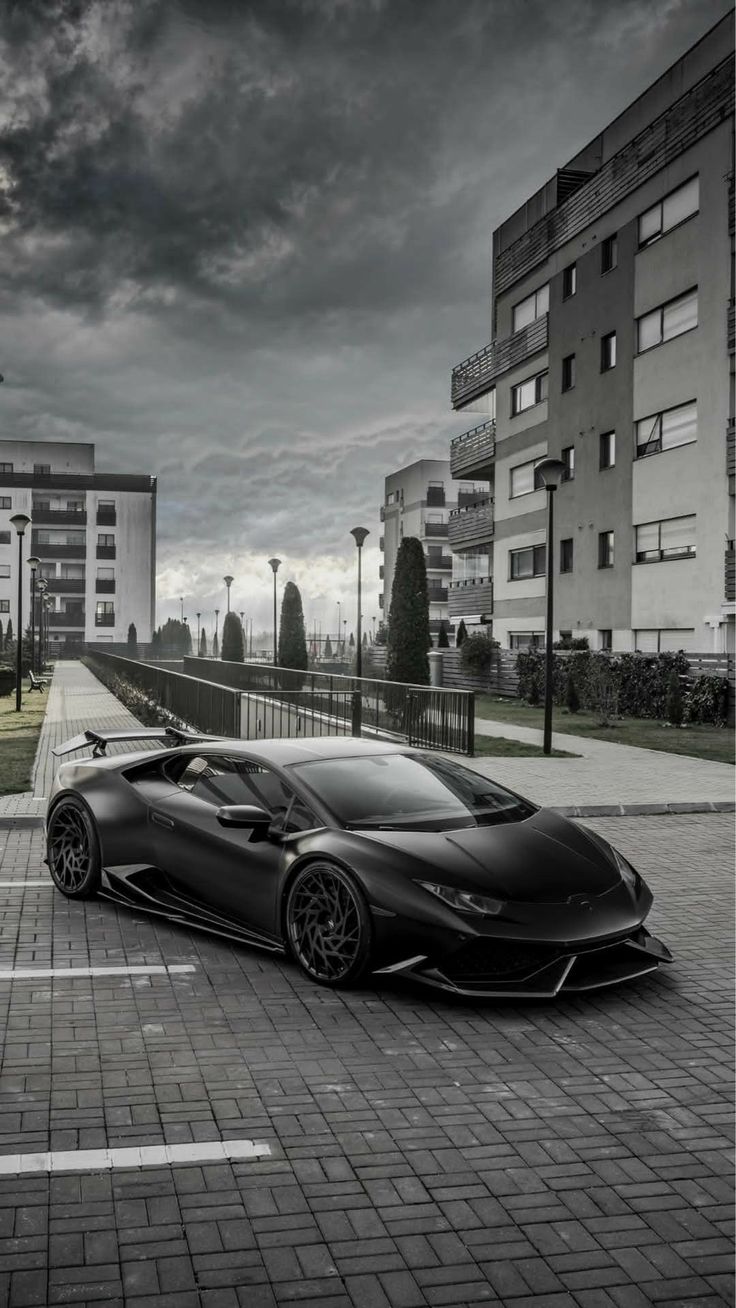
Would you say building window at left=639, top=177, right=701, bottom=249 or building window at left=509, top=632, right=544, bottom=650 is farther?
building window at left=509, top=632, right=544, bottom=650

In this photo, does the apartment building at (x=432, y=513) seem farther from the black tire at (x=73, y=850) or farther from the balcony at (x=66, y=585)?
the black tire at (x=73, y=850)

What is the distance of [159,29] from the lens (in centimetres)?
960

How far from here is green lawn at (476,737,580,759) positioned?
56.9 ft

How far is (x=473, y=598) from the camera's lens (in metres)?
44.9

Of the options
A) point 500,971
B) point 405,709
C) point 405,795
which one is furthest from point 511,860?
point 405,709

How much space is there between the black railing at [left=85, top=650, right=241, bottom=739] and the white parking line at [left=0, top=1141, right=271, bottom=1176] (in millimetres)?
11087

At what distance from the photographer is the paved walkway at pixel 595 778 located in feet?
39.8

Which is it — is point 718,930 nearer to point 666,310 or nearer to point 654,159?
point 666,310

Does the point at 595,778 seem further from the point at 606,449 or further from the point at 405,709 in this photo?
the point at 606,449

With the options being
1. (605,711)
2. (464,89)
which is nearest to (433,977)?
(464,89)

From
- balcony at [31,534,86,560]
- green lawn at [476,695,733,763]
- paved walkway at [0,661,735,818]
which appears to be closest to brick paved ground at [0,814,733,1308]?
paved walkway at [0,661,735,818]

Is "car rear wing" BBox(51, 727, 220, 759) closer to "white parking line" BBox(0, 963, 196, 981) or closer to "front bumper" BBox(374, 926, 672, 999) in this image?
"white parking line" BBox(0, 963, 196, 981)

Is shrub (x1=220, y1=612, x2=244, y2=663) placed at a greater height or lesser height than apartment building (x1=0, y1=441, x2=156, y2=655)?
lesser

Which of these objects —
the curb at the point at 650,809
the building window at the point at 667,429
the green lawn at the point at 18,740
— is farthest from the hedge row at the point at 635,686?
the green lawn at the point at 18,740
